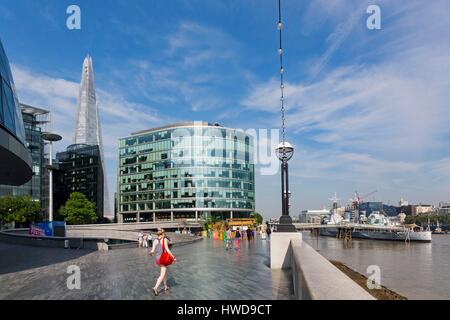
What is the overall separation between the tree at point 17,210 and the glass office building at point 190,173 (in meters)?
47.3

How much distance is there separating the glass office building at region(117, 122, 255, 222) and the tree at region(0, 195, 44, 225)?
47279mm

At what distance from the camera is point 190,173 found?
115 m

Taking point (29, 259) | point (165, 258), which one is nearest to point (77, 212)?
point (29, 259)

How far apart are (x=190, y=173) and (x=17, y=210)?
172 feet

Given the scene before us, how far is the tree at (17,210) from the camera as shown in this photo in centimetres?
6975

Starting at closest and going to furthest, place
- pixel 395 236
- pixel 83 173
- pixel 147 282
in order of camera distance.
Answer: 1. pixel 147 282
2. pixel 395 236
3. pixel 83 173

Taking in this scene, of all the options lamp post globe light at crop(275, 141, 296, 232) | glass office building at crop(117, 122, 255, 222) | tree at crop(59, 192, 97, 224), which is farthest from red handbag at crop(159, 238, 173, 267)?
glass office building at crop(117, 122, 255, 222)

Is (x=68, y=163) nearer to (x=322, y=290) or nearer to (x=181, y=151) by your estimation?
(x=181, y=151)

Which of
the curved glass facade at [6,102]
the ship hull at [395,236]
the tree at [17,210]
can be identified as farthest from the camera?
the ship hull at [395,236]

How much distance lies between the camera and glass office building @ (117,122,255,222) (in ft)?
376

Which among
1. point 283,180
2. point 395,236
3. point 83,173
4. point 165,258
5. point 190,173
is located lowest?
point 395,236

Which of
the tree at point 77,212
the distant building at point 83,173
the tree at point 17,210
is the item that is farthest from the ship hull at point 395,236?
the tree at point 17,210

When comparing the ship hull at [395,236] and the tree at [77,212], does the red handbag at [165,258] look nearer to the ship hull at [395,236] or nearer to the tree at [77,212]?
the tree at [77,212]

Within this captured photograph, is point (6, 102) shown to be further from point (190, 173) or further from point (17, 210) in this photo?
point (190, 173)
